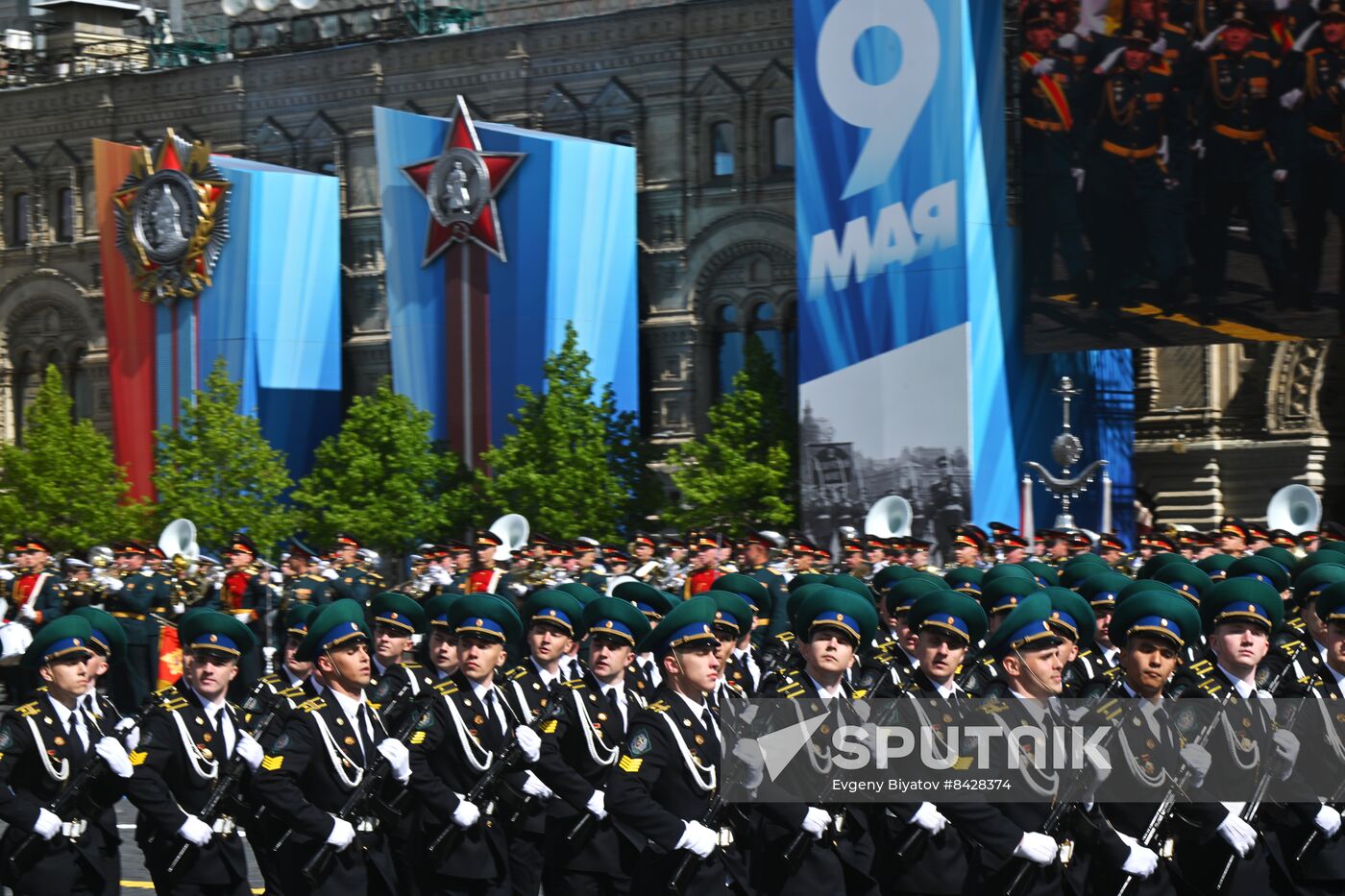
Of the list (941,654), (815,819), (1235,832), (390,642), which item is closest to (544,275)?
(390,642)

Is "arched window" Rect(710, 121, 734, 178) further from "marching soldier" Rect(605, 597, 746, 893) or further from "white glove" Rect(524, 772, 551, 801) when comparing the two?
"marching soldier" Rect(605, 597, 746, 893)

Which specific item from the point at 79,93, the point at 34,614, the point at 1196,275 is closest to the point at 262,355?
the point at 79,93

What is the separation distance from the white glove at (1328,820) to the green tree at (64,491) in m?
41.9

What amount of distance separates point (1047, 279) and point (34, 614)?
20216 mm

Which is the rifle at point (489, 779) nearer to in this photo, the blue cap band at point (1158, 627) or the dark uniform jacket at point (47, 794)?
the dark uniform jacket at point (47, 794)

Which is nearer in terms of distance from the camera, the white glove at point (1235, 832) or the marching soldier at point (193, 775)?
the white glove at point (1235, 832)

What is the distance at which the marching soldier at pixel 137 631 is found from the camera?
84.6 feet

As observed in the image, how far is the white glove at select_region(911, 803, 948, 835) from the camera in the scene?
1078 cm

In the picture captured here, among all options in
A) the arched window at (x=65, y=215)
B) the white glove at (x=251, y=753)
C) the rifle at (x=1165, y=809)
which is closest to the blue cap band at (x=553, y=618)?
the white glove at (x=251, y=753)

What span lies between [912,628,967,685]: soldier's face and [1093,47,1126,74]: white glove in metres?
30.2

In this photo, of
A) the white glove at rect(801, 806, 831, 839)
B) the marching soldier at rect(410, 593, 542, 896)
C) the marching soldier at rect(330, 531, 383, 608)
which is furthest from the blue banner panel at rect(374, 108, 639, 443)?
the white glove at rect(801, 806, 831, 839)

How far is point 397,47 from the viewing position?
54.6m

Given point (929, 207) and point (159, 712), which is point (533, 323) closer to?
point (929, 207)

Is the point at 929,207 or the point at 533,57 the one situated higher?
the point at 533,57
